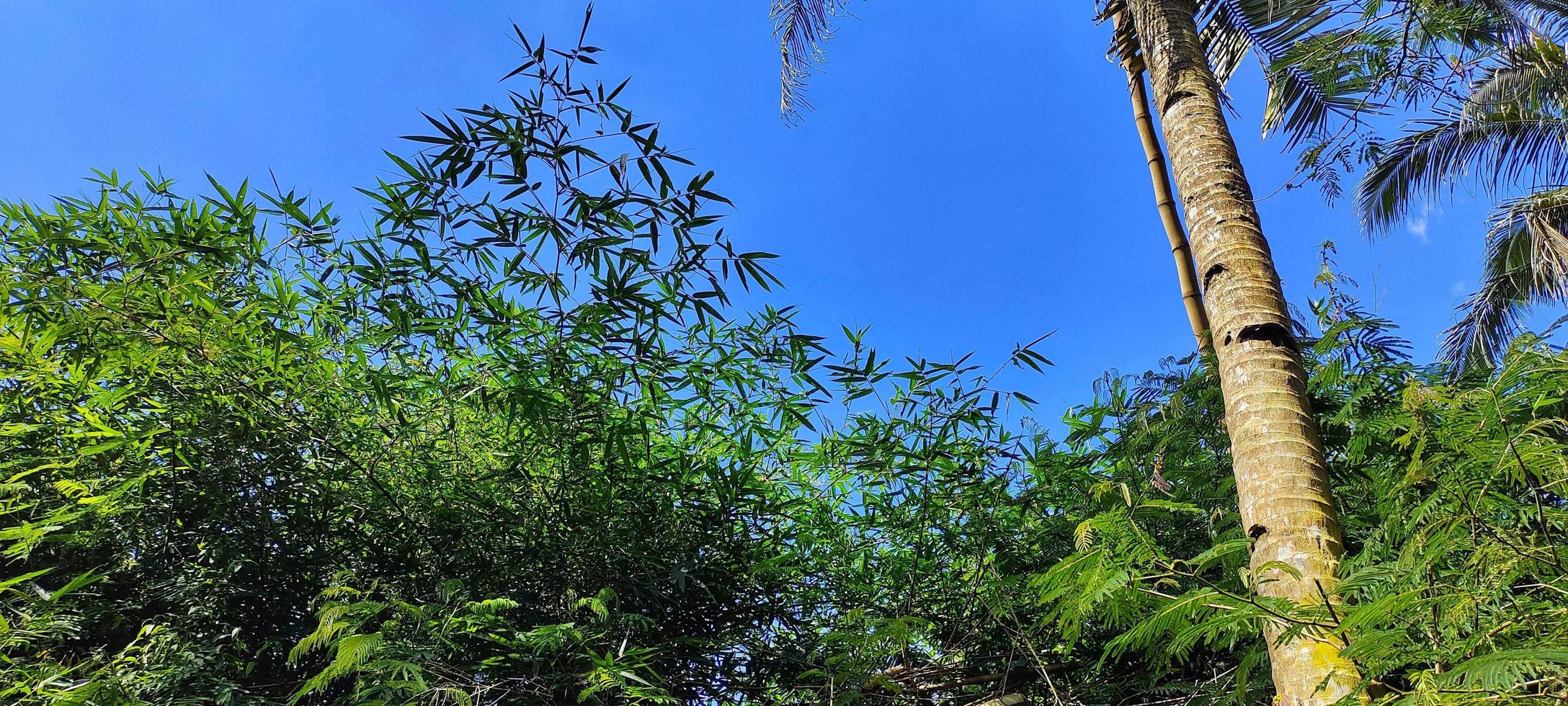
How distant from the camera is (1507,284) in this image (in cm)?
757

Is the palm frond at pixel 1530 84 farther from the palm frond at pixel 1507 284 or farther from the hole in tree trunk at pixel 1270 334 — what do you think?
the hole in tree trunk at pixel 1270 334

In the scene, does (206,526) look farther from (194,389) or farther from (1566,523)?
(1566,523)

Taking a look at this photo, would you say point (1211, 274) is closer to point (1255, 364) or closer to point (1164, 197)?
point (1255, 364)

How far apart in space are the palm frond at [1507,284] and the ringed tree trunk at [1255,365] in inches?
189

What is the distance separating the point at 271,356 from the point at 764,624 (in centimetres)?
157

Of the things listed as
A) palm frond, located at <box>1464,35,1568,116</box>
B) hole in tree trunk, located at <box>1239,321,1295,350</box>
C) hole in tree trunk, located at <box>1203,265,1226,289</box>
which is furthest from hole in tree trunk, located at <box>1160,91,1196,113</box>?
palm frond, located at <box>1464,35,1568,116</box>

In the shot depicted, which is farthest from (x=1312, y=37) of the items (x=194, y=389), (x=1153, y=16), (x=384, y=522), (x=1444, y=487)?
(x=194, y=389)

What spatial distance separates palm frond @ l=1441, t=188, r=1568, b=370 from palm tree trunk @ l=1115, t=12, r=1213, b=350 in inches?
148

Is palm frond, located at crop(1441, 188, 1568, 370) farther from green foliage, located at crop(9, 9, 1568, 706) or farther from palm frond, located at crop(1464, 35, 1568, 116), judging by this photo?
green foliage, located at crop(9, 9, 1568, 706)

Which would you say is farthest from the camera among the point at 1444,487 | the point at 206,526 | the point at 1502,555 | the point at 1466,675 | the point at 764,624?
the point at 764,624

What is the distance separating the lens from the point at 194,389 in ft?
7.70

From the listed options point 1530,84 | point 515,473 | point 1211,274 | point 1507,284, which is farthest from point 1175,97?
point 1507,284

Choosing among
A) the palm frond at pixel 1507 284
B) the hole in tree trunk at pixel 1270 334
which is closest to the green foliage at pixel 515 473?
the hole in tree trunk at pixel 1270 334

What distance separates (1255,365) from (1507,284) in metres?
7.83
